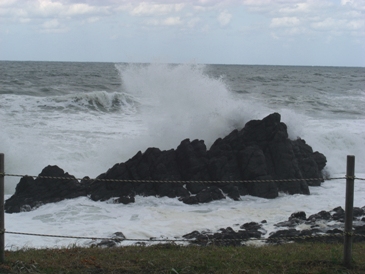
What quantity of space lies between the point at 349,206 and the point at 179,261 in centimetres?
198

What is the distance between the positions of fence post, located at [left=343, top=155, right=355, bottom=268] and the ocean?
161 inches

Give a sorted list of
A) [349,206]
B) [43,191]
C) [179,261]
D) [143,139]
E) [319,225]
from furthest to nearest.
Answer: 1. [143,139]
2. [43,191]
3. [319,225]
4. [179,261]
5. [349,206]

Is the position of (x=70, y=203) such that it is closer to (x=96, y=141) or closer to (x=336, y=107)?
(x=96, y=141)

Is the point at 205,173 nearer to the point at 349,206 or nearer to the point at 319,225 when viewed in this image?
the point at 319,225

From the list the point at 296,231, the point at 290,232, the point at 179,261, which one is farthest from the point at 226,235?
the point at 179,261

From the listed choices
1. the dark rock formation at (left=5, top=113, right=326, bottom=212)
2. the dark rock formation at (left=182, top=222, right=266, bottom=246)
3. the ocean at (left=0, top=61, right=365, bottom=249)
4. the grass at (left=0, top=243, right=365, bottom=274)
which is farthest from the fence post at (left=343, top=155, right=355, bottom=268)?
the dark rock formation at (left=5, top=113, right=326, bottom=212)

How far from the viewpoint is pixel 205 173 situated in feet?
41.9

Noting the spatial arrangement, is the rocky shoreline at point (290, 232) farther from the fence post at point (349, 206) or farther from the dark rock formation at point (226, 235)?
the fence post at point (349, 206)

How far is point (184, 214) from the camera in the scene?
10.5m

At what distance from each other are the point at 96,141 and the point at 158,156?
19.8ft

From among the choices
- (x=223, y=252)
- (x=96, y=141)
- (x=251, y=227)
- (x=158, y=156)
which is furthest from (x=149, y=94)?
(x=223, y=252)

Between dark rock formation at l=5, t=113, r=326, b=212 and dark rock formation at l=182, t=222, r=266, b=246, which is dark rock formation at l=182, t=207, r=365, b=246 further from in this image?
dark rock formation at l=5, t=113, r=326, b=212

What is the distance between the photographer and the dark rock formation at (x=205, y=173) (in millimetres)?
11453

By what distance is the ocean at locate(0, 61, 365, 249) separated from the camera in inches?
392
